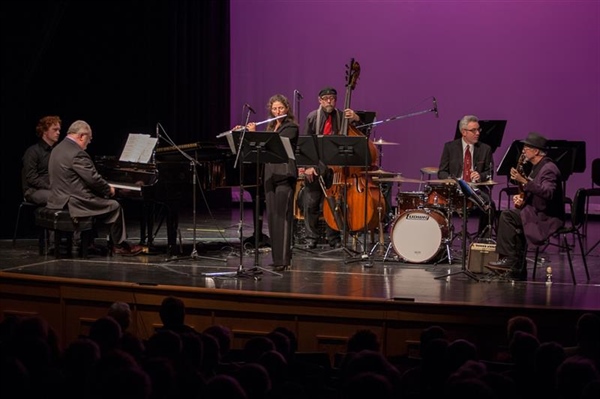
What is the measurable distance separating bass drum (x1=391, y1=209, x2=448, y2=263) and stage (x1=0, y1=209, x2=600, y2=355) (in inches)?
2.9

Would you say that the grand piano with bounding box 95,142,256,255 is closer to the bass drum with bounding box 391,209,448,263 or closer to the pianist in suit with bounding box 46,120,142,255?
the pianist in suit with bounding box 46,120,142,255

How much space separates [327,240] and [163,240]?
1.95 meters

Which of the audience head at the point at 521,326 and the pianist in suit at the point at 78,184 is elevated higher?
the pianist in suit at the point at 78,184

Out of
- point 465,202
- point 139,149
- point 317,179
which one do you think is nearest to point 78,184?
point 139,149

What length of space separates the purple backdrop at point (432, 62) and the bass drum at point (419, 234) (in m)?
4.68

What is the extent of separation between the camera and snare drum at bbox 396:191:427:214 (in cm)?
920

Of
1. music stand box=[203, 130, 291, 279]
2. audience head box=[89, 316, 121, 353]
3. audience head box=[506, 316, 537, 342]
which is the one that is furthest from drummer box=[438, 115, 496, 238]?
audience head box=[89, 316, 121, 353]

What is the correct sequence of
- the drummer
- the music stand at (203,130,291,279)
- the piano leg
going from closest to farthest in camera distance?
the music stand at (203,130,291,279)
the piano leg
the drummer

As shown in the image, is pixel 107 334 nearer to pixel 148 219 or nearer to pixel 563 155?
pixel 148 219

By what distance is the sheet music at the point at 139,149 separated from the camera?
9.16 meters

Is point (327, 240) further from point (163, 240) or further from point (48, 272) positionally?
point (48, 272)

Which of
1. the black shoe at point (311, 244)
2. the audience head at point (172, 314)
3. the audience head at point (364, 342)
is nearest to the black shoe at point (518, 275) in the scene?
the black shoe at point (311, 244)

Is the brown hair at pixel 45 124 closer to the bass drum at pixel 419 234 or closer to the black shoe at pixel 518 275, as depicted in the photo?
the bass drum at pixel 419 234

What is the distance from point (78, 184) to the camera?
29.3ft
